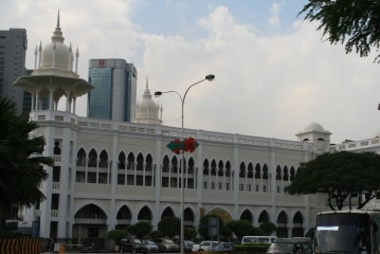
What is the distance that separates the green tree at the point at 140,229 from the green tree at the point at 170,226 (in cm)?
162

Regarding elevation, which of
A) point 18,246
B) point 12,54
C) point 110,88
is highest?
point 12,54

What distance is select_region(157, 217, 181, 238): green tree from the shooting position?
Result: 5422cm

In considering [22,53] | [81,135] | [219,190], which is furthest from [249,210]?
[22,53]

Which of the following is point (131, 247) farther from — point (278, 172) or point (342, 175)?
point (278, 172)

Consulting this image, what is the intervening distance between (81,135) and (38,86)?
6.01 meters

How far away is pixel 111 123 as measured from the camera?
184ft

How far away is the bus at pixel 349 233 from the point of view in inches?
765

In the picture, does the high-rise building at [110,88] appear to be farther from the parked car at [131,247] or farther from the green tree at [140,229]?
the parked car at [131,247]

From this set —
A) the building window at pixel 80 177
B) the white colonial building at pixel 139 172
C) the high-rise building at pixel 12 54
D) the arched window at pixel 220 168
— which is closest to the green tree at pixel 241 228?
the white colonial building at pixel 139 172

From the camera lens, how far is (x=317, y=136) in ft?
230

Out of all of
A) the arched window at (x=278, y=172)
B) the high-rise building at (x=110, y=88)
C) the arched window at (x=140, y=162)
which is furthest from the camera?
the high-rise building at (x=110, y=88)

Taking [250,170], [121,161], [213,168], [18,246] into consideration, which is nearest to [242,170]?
[250,170]

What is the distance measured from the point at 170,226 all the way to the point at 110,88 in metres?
79.7

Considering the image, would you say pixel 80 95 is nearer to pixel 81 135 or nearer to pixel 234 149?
pixel 81 135
